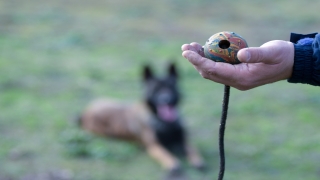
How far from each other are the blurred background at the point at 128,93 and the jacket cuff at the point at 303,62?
133 inches

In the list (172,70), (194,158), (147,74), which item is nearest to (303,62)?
(194,158)

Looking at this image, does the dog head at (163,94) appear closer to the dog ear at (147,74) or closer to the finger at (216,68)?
the dog ear at (147,74)

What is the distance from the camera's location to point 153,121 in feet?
21.5

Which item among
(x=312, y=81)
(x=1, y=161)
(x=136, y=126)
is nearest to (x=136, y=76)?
(x=136, y=126)

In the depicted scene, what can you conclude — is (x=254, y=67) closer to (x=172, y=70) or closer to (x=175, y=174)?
(x=175, y=174)

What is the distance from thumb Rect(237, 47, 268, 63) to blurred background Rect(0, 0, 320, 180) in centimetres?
356

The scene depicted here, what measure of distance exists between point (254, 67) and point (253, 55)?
145 mm

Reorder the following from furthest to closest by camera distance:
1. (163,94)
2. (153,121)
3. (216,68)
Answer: (153,121) → (163,94) → (216,68)

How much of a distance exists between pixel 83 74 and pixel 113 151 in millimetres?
3163

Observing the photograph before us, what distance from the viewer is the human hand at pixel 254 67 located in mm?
2068

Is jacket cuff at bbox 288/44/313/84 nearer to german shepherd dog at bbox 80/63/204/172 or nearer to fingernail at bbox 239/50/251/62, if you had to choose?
fingernail at bbox 239/50/251/62

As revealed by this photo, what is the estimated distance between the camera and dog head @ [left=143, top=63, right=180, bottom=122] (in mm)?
6273

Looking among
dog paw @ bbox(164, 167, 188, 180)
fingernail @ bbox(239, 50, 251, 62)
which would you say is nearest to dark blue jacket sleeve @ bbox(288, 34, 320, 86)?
fingernail @ bbox(239, 50, 251, 62)

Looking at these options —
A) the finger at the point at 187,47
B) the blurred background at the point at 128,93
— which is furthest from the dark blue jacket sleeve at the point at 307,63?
the blurred background at the point at 128,93
